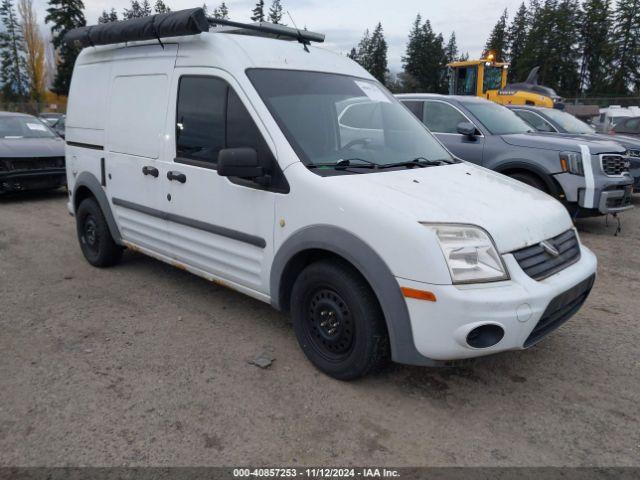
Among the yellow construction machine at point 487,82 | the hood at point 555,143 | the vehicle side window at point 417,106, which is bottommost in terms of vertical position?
the hood at point 555,143

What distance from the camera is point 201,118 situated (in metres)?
3.84

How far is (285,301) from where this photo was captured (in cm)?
349

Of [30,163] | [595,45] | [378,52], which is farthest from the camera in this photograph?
[378,52]

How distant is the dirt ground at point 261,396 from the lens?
8.50ft

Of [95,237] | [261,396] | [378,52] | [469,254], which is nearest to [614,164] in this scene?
[469,254]

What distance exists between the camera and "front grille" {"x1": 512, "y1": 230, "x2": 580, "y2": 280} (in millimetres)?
2850


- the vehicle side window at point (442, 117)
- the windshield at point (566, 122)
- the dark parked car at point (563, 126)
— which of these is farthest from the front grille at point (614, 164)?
the windshield at point (566, 122)

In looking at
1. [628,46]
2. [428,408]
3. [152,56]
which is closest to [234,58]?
[152,56]

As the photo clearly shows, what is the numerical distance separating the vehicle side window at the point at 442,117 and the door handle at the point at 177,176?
5.05m

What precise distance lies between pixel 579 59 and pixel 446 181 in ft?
228

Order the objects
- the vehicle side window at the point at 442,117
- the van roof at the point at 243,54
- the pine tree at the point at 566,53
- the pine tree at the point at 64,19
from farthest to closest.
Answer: the pine tree at the point at 566,53 < the pine tree at the point at 64,19 < the vehicle side window at the point at 442,117 < the van roof at the point at 243,54

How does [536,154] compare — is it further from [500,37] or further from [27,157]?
[500,37]

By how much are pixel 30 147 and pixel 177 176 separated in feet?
22.8

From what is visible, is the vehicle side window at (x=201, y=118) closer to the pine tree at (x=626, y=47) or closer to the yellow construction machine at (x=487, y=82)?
the yellow construction machine at (x=487, y=82)
